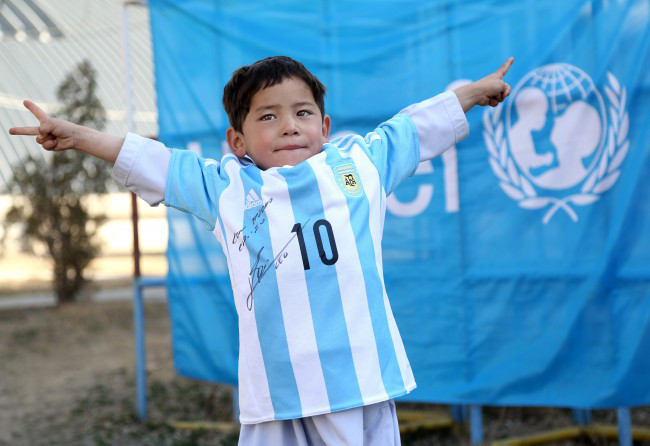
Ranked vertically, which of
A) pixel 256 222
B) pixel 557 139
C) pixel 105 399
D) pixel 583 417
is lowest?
pixel 583 417

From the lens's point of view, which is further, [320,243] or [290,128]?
[290,128]

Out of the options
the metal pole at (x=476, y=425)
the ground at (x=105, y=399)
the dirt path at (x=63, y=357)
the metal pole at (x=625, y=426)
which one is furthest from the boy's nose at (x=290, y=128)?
the dirt path at (x=63, y=357)

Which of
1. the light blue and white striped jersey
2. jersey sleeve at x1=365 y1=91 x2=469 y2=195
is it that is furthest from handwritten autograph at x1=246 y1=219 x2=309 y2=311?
jersey sleeve at x1=365 y1=91 x2=469 y2=195

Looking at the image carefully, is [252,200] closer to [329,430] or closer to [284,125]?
[284,125]

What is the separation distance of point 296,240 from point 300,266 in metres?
0.07

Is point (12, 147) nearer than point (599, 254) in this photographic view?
No

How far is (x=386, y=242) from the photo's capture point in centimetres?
363

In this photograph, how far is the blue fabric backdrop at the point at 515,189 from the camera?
127 inches

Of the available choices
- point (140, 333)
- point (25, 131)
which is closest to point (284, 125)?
point (25, 131)

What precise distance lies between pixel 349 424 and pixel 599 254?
1835mm

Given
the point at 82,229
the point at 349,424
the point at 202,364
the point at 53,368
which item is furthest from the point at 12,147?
the point at 349,424

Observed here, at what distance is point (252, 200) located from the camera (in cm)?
196

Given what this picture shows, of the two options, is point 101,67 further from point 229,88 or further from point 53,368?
point 229,88

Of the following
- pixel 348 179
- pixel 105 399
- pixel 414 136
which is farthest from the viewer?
pixel 105 399
